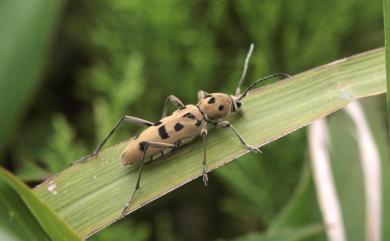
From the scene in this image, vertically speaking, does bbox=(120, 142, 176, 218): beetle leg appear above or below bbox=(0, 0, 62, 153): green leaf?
below

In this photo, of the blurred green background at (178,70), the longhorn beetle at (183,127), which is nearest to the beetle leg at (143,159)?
the longhorn beetle at (183,127)

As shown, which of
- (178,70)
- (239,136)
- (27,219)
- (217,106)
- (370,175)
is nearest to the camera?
(27,219)

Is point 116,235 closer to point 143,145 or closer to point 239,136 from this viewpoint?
point 143,145

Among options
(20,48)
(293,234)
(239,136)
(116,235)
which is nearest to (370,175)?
(293,234)

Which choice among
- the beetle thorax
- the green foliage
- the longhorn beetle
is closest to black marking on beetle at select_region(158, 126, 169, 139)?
the longhorn beetle

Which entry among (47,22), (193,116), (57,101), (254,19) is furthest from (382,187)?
(57,101)

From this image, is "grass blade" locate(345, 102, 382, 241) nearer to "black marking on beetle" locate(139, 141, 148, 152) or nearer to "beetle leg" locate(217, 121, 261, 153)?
"beetle leg" locate(217, 121, 261, 153)
